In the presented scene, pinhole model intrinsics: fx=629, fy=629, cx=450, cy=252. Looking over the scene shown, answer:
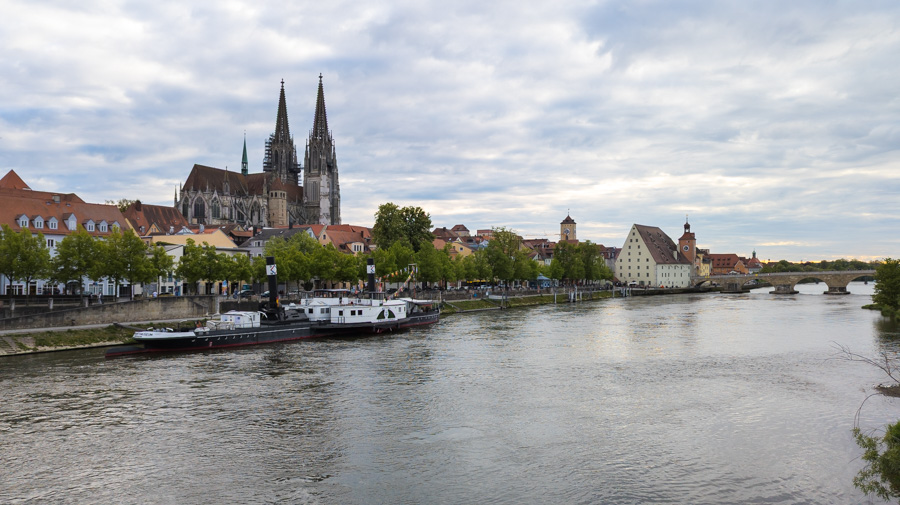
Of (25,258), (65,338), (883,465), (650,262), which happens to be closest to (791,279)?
(650,262)

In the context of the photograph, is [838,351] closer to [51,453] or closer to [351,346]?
[351,346]

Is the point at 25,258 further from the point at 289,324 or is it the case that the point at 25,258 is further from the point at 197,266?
the point at 289,324

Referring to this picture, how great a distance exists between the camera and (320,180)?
19188 cm

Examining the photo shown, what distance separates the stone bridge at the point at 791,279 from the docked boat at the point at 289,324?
4398 inches

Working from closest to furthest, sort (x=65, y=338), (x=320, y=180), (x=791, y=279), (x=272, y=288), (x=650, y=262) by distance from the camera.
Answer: (x=65, y=338), (x=272, y=288), (x=791, y=279), (x=650, y=262), (x=320, y=180)

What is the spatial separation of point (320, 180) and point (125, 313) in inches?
5603

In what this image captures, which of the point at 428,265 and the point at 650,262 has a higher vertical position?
the point at 650,262

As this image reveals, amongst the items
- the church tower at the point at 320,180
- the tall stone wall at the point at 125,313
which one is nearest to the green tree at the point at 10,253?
Answer: the tall stone wall at the point at 125,313

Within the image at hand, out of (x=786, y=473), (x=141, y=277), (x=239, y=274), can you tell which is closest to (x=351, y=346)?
(x=141, y=277)

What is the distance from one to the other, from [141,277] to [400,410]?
41952 mm

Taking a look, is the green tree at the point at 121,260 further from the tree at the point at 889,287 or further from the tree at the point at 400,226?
the tree at the point at 889,287

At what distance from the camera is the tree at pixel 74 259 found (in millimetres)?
56375

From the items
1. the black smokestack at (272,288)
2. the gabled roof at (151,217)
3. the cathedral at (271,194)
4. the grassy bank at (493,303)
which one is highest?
the cathedral at (271,194)

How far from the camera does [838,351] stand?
151 ft
